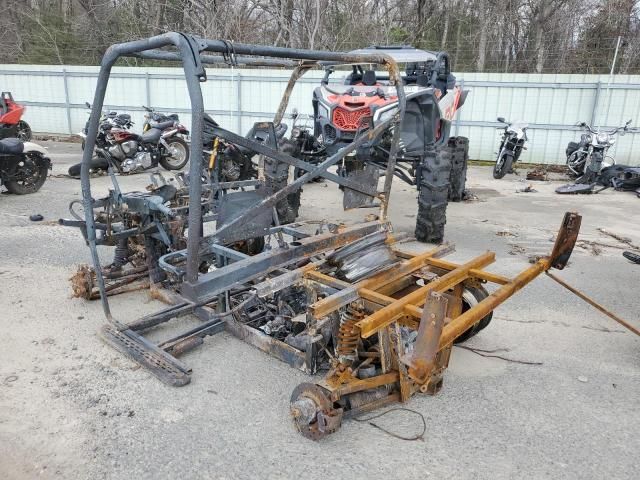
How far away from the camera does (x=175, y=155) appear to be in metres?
11.2

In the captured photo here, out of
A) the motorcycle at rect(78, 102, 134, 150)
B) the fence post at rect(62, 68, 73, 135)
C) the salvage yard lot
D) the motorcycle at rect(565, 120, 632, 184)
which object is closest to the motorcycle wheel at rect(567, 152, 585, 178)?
the motorcycle at rect(565, 120, 632, 184)

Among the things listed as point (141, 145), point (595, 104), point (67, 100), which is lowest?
point (141, 145)

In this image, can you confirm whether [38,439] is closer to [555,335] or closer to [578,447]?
[578,447]

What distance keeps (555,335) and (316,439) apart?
2.29 m

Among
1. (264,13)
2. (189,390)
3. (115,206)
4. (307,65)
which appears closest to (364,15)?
(264,13)

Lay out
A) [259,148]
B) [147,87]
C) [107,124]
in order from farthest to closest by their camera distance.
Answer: [147,87]
[107,124]
[259,148]

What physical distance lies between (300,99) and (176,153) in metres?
4.54

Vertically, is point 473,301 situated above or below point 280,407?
above

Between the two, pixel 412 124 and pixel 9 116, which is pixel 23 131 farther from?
pixel 412 124

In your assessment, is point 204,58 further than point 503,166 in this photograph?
No

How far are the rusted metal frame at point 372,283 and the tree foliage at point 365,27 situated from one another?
519 inches

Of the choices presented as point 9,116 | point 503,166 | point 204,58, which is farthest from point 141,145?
point 204,58

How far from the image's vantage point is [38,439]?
2.74 metres

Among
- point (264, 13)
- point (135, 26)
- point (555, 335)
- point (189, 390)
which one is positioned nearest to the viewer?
point (189, 390)
